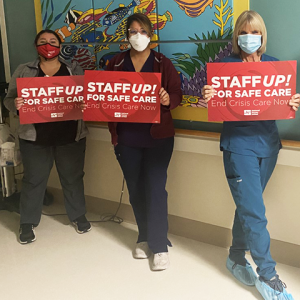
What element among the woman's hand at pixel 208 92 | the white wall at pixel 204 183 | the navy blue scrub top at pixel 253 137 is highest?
the woman's hand at pixel 208 92

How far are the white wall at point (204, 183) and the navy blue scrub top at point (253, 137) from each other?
23 cm

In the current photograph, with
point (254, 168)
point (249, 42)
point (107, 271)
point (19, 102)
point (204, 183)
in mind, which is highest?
point (249, 42)

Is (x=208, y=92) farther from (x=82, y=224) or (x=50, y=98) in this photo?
(x=82, y=224)

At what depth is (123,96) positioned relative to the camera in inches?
86.7

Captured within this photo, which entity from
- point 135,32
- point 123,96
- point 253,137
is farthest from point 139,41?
point 253,137

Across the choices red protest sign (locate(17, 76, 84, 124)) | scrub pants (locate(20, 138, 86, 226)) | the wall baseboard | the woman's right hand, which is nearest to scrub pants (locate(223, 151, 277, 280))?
the wall baseboard

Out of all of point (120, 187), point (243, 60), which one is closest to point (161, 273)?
point (120, 187)

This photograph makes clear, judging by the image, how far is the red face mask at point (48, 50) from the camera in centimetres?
238

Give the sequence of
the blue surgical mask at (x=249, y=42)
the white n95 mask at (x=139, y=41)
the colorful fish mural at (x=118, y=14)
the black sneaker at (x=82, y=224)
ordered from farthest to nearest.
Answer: the black sneaker at (x=82, y=224), the colorful fish mural at (x=118, y=14), the white n95 mask at (x=139, y=41), the blue surgical mask at (x=249, y=42)

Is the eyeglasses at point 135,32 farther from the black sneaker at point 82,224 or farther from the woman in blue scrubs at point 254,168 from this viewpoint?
the black sneaker at point 82,224

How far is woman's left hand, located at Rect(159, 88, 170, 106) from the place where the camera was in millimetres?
2137

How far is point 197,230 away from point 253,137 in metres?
0.94

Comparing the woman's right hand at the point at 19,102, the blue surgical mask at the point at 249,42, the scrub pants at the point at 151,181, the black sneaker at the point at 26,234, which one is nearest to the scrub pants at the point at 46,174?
the black sneaker at the point at 26,234

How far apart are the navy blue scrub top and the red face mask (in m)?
1.06
